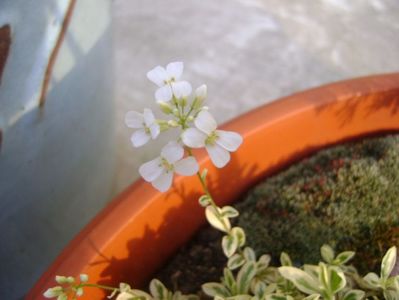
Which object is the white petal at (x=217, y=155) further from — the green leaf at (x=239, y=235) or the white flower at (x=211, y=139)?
the green leaf at (x=239, y=235)

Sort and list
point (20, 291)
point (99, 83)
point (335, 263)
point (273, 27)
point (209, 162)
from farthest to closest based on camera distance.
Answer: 1. point (273, 27)
2. point (20, 291)
3. point (99, 83)
4. point (209, 162)
5. point (335, 263)

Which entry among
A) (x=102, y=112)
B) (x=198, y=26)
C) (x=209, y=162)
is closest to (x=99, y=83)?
(x=102, y=112)

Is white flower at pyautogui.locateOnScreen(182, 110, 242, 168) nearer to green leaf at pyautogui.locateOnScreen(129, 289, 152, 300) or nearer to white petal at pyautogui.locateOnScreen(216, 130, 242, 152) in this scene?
white petal at pyautogui.locateOnScreen(216, 130, 242, 152)

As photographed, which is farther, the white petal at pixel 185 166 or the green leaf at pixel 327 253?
the green leaf at pixel 327 253

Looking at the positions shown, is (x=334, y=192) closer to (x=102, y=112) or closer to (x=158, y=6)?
(x=102, y=112)

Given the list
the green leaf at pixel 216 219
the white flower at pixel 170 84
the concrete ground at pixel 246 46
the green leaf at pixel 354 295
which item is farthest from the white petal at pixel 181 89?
the concrete ground at pixel 246 46

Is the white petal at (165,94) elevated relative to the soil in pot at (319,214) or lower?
elevated

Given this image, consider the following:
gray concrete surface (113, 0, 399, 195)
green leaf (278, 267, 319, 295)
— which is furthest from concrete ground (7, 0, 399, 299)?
green leaf (278, 267, 319, 295)
